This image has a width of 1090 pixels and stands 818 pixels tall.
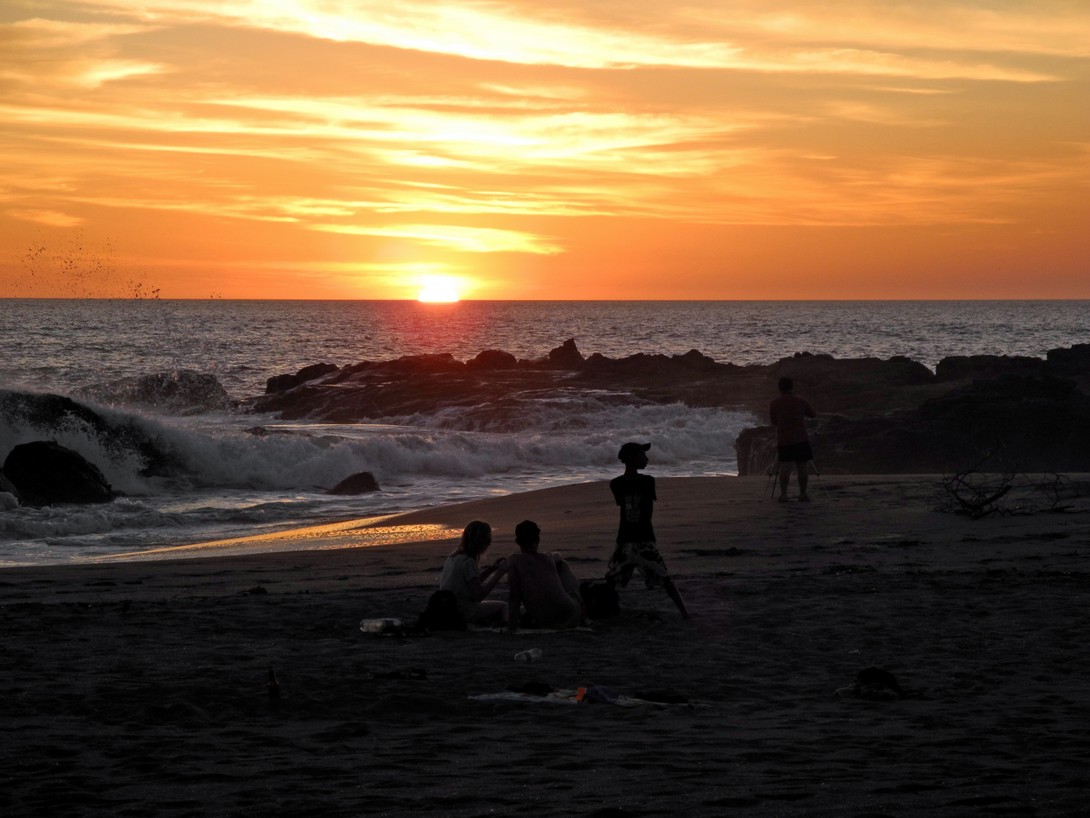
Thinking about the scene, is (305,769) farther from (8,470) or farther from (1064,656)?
(8,470)

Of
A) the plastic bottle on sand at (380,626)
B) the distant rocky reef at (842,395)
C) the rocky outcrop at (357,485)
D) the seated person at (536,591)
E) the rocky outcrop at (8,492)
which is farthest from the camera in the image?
the rocky outcrop at (357,485)

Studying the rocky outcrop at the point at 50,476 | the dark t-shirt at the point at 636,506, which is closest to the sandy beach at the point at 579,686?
the dark t-shirt at the point at 636,506

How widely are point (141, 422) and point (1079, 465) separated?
18429mm

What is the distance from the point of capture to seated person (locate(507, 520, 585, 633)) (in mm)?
8875

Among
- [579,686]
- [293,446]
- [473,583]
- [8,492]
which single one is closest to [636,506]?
[473,583]

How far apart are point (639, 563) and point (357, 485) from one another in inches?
579

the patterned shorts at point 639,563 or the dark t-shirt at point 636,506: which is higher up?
the dark t-shirt at point 636,506

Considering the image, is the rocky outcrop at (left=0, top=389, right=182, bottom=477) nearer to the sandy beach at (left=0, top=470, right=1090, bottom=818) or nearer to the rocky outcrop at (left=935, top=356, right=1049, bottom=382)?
the sandy beach at (left=0, top=470, right=1090, bottom=818)

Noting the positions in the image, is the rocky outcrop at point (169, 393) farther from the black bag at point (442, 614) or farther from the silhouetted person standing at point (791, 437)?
the black bag at point (442, 614)

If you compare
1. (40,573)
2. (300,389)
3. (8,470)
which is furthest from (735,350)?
(40,573)

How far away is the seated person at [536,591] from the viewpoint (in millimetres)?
8875

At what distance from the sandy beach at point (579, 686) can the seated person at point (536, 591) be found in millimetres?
161

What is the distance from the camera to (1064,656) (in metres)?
7.64

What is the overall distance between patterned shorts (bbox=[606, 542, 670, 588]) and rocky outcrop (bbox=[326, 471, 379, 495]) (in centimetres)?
1424
